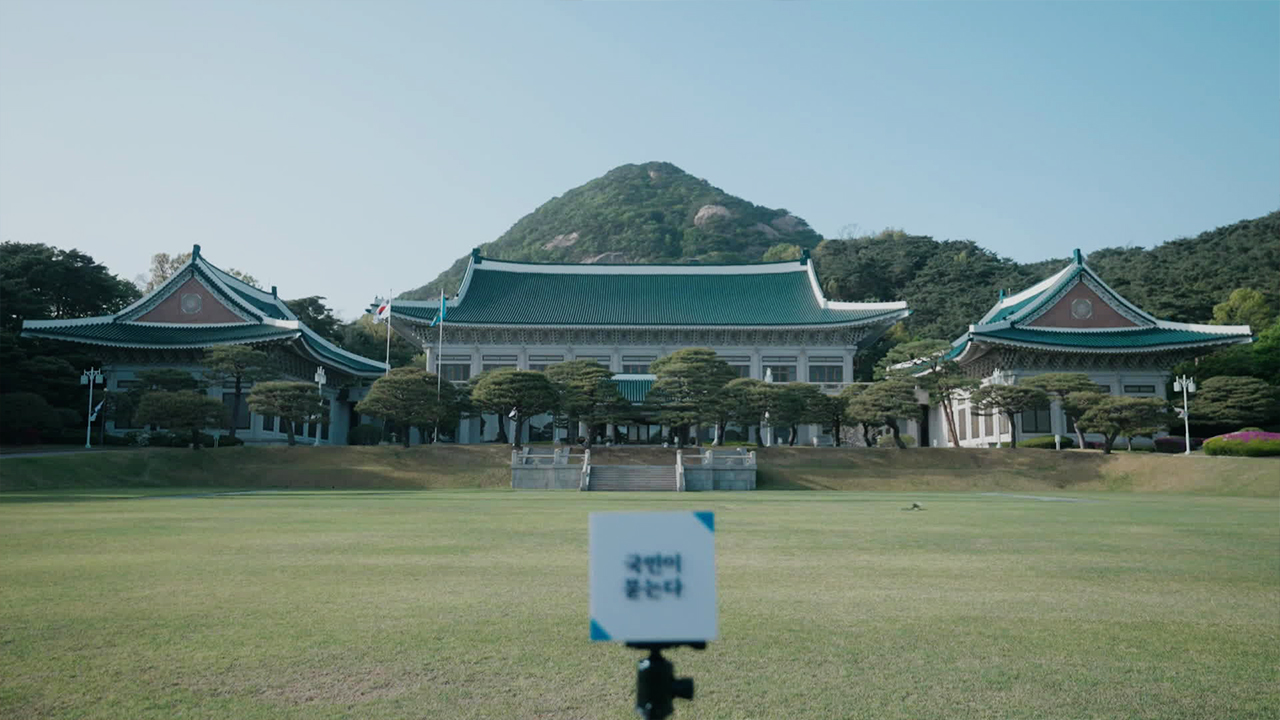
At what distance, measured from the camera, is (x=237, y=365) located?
41.5m

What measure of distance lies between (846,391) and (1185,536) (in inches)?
1162

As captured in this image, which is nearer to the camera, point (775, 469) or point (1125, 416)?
point (775, 469)

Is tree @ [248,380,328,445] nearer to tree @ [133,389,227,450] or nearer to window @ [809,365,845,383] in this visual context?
tree @ [133,389,227,450]

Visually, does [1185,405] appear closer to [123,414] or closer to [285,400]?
[285,400]

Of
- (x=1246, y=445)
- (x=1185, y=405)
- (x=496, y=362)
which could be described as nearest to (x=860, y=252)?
(x=496, y=362)

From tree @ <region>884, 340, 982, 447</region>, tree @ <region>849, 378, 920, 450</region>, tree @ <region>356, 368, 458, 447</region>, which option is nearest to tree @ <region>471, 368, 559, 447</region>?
tree @ <region>356, 368, 458, 447</region>

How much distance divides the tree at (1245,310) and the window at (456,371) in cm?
4884

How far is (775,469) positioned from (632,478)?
6.12 metres

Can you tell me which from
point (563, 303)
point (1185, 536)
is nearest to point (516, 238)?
point (563, 303)

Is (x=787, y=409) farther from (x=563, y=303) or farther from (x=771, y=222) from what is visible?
(x=771, y=222)

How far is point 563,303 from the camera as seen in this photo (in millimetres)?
53906

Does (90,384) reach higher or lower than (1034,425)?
higher

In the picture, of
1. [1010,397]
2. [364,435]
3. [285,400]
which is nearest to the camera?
[285,400]

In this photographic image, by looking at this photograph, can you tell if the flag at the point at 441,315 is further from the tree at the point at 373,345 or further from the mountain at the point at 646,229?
the mountain at the point at 646,229
